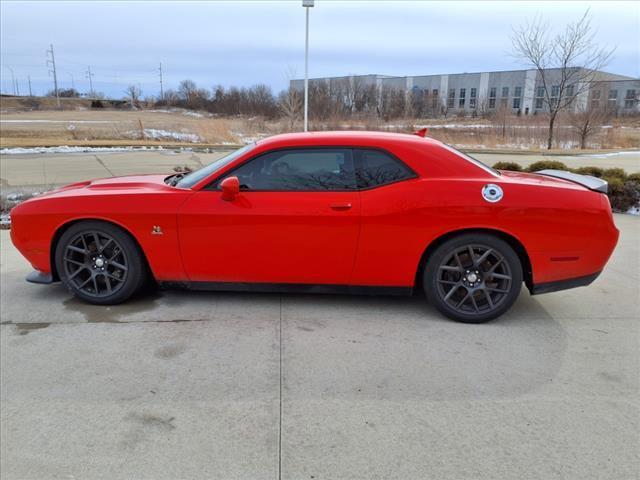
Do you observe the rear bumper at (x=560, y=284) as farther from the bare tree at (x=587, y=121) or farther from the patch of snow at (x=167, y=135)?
the bare tree at (x=587, y=121)

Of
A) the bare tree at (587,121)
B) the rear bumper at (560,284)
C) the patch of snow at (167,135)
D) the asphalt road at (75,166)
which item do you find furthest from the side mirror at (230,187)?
the bare tree at (587,121)

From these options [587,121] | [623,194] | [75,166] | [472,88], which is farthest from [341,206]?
[472,88]

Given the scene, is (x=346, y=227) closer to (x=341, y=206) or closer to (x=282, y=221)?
(x=341, y=206)

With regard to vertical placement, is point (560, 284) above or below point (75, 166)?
above

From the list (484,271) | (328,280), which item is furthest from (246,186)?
(484,271)

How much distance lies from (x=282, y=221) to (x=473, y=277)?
154 cm

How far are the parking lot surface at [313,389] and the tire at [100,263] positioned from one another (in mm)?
165

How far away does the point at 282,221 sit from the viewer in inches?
148

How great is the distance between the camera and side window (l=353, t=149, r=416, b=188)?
3.79 meters

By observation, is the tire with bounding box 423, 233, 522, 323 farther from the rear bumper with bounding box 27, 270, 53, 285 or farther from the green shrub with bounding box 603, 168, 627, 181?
the green shrub with bounding box 603, 168, 627, 181

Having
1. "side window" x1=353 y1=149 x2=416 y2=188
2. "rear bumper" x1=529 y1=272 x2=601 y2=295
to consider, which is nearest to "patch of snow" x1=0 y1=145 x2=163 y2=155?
"side window" x1=353 y1=149 x2=416 y2=188

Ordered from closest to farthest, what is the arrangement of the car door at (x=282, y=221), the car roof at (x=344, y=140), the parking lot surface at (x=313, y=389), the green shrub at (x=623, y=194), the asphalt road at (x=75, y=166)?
the parking lot surface at (x=313, y=389)
the car door at (x=282, y=221)
the car roof at (x=344, y=140)
the green shrub at (x=623, y=194)
the asphalt road at (x=75, y=166)

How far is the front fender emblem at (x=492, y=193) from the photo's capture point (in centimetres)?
364

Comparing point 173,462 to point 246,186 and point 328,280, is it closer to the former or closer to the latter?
point 328,280
